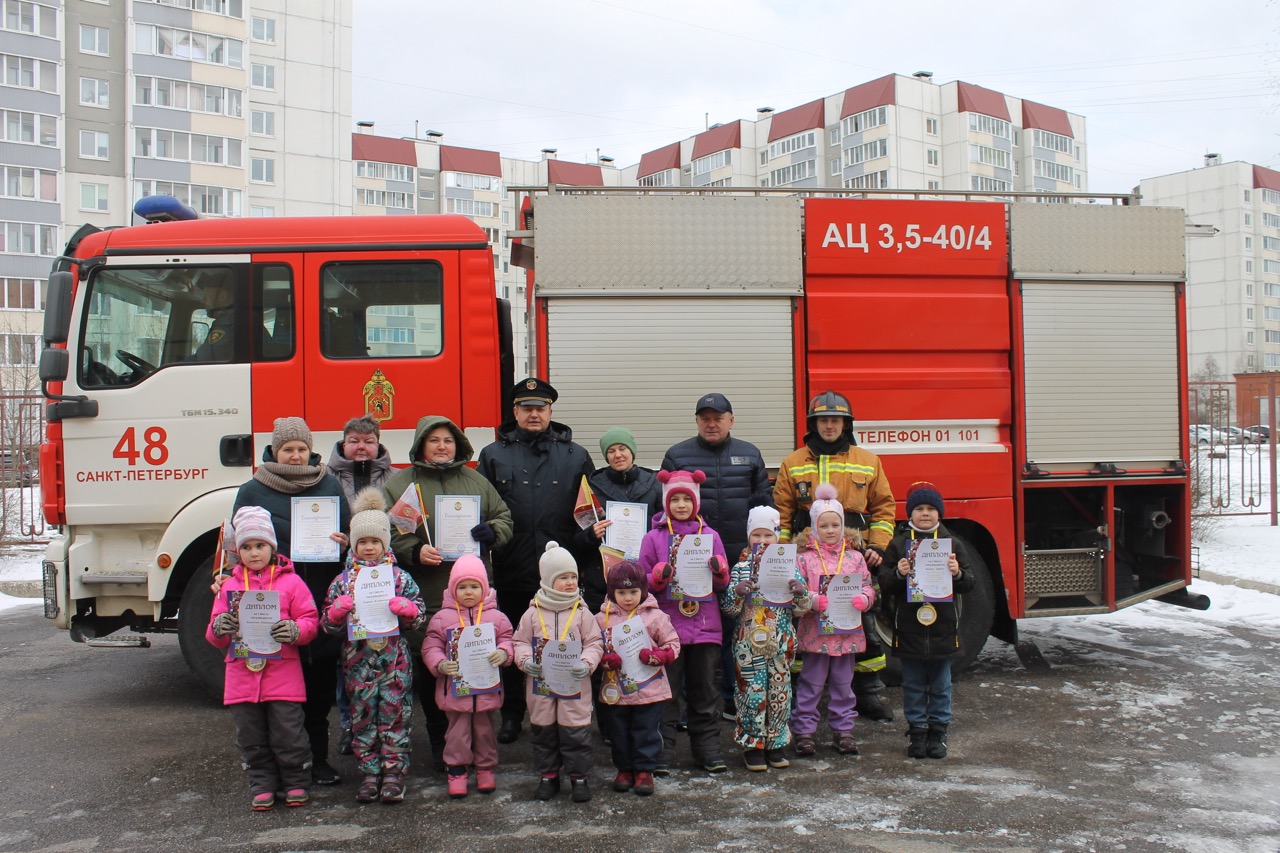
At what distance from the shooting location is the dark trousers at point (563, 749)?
4.38 meters

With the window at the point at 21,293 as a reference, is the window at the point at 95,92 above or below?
above

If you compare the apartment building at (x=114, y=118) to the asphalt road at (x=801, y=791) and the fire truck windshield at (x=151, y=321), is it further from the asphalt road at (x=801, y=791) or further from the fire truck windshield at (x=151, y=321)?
the asphalt road at (x=801, y=791)

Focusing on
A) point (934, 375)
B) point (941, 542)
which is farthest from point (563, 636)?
point (934, 375)

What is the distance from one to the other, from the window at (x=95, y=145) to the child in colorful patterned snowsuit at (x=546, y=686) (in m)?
50.7

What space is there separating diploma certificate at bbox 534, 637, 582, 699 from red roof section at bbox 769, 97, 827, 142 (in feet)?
201

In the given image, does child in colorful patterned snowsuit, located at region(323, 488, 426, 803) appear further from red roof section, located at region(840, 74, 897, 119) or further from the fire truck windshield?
red roof section, located at region(840, 74, 897, 119)

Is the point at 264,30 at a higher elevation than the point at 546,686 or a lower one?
higher

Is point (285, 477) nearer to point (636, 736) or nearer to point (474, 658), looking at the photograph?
point (474, 658)

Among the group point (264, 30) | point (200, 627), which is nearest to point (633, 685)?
point (200, 627)

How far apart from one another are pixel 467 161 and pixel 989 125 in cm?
3376

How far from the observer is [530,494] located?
527 cm

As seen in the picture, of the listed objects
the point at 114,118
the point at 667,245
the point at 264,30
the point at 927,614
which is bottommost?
the point at 927,614

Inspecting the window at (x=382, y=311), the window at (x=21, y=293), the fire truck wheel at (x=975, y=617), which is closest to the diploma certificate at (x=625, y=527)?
the window at (x=382, y=311)

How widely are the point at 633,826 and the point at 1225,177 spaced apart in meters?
86.6
